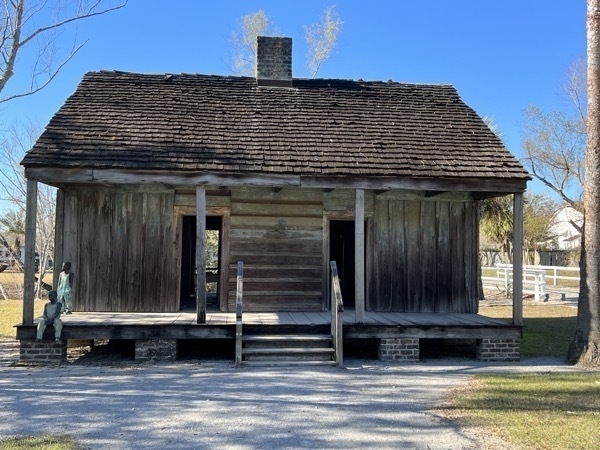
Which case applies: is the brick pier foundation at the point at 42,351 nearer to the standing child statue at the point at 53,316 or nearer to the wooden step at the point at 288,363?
the standing child statue at the point at 53,316

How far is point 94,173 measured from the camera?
8.82 metres

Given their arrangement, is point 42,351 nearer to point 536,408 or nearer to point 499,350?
point 536,408

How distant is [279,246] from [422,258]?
3.03m

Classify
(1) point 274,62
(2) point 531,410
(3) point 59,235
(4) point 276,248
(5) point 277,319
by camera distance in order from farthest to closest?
(1) point 274,62, (4) point 276,248, (3) point 59,235, (5) point 277,319, (2) point 531,410

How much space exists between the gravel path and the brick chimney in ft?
23.1

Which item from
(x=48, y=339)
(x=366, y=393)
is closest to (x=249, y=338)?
(x=366, y=393)

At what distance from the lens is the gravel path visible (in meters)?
4.98

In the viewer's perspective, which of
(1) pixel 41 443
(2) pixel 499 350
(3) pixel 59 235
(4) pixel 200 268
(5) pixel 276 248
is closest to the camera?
(1) pixel 41 443

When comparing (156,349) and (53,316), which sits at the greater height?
(53,316)

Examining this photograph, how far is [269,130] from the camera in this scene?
34.6 ft

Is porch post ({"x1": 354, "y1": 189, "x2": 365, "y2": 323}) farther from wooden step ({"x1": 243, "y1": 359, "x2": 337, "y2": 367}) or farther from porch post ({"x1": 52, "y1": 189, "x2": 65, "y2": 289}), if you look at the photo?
porch post ({"x1": 52, "y1": 189, "x2": 65, "y2": 289})

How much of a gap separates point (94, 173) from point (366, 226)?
5468 millimetres

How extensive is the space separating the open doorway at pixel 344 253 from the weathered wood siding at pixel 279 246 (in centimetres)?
239

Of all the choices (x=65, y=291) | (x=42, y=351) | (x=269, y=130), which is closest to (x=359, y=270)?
(x=269, y=130)
